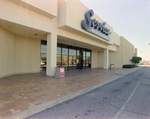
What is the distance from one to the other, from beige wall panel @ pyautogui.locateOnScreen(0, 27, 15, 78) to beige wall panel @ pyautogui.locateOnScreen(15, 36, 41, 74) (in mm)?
687

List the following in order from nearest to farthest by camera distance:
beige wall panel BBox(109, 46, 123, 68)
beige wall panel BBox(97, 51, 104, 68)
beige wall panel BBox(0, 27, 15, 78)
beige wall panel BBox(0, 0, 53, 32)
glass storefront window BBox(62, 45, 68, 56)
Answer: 1. beige wall panel BBox(0, 0, 53, 32)
2. beige wall panel BBox(0, 27, 15, 78)
3. glass storefront window BBox(62, 45, 68, 56)
4. beige wall panel BBox(97, 51, 104, 68)
5. beige wall panel BBox(109, 46, 123, 68)

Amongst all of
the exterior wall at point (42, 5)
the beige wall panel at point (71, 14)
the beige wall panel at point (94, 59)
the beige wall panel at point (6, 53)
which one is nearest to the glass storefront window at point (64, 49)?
the beige wall panel at point (71, 14)

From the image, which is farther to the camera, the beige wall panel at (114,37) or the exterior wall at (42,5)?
the beige wall panel at (114,37)

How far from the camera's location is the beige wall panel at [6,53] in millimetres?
8216

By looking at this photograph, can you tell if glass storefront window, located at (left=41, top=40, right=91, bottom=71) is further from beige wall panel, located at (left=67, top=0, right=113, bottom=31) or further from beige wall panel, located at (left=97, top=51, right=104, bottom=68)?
beige wall panel, located at (left=67, top=0, right=113, bottom=31)

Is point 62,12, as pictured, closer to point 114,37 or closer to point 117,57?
point 114,37

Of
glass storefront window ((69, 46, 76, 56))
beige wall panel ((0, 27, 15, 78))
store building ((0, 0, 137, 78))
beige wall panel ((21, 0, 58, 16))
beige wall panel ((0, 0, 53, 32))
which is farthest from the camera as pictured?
glass storefront window ((69, 46, 76, 56))

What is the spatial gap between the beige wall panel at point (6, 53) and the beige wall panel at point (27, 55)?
0.69 m

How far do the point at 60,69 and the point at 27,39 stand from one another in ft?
18.1

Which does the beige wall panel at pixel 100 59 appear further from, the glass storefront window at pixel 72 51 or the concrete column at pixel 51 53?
the concrete column at pixel 51 53

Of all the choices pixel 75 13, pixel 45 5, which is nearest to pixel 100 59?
pixel 75 13

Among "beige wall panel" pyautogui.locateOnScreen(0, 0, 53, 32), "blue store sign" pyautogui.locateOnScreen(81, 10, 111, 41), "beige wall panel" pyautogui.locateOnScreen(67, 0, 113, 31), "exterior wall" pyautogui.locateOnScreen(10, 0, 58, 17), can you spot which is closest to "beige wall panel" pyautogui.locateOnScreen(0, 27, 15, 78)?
"beige wall panel" pyautogui.locateOnScreen(0, 0, 53, 32)

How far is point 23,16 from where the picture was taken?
296 inches

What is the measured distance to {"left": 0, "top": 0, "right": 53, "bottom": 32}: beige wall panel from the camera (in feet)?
21.8
